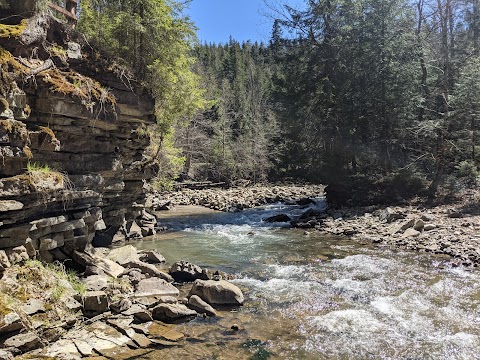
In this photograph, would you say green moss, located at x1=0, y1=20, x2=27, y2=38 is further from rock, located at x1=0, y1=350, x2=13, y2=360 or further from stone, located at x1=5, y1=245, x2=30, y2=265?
rock, located at x1=0, y1=350, x2=13, y2=360

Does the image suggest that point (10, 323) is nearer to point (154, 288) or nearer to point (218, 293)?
point (154, 288)

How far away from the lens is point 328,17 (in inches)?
977

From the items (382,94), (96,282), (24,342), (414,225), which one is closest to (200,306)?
(96,282)

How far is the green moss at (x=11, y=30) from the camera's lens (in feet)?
26.2

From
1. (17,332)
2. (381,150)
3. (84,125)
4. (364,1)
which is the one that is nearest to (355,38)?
(364,1)

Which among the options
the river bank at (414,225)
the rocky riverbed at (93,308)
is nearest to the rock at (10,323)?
the rocky riverbed at (93,308)

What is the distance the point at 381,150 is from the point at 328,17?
9203 mm

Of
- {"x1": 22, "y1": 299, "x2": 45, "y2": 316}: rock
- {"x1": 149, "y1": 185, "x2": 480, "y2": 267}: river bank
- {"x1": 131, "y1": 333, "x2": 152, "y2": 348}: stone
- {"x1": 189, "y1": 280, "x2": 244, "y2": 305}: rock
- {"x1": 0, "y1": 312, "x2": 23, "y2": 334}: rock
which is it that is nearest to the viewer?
{"x1": 0, "y1": 312, "x2": 23, "y2": 334}: rock

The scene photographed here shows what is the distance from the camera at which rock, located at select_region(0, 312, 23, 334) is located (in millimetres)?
5532

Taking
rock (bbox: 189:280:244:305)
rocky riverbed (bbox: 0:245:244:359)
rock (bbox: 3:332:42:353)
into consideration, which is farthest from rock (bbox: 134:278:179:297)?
rock (bbox: 3:332:42:353)

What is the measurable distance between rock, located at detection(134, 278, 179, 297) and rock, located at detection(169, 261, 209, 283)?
107cm

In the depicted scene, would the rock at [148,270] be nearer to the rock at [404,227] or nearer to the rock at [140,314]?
the rock at [140,314]

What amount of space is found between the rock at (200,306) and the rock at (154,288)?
2.25 feet

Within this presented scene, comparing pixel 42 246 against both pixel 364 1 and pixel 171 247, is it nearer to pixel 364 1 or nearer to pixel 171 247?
pixel 171 247
